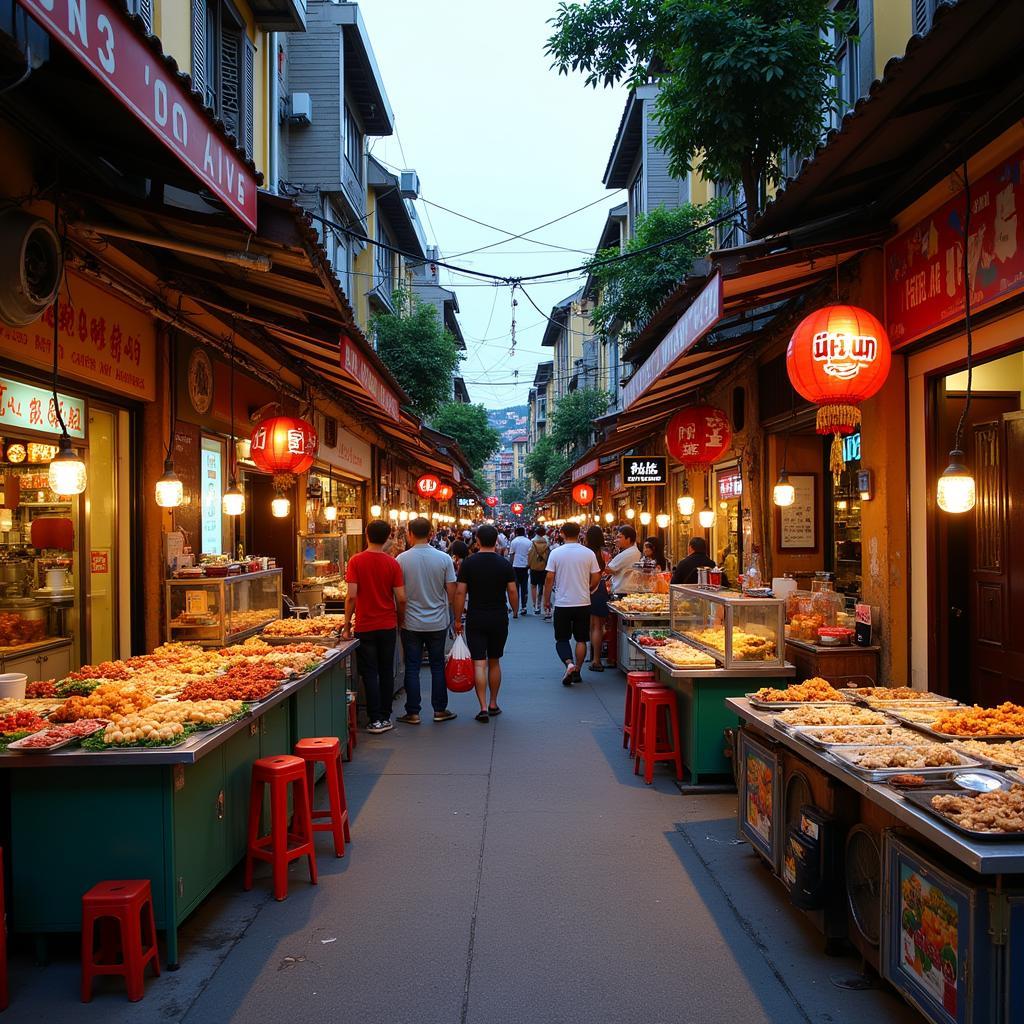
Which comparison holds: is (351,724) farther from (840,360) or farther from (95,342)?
(840,360)

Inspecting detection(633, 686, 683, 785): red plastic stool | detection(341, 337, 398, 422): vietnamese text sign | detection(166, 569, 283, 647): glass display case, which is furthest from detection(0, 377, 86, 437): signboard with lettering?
detection(633, 686, 683, 785): red plastic stool

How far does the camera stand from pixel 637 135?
2670 cm

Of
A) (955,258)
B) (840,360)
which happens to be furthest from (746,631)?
(955,258)

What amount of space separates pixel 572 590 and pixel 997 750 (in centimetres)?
742

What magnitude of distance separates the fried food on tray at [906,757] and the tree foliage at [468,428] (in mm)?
38316

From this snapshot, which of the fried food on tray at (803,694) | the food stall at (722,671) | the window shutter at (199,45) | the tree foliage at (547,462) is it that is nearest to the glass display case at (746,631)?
the food stall at (722,671)

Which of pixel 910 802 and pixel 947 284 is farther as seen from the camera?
pixel 947 284

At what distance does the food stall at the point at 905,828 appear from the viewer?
9.74ft

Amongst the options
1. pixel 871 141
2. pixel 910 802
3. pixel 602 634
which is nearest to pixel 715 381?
pixel 602 634

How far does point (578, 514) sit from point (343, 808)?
4164 cm

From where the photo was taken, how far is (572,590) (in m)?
11.4

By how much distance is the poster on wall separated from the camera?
11086 mm

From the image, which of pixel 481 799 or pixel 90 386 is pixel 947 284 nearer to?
pixel 481 799

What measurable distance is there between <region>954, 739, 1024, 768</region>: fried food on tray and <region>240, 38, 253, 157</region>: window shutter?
11.8 meters
